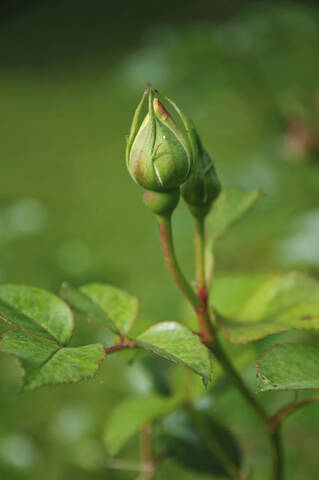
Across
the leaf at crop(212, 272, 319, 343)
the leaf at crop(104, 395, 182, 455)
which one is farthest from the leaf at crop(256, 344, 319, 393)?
the leaf at crop(104, 395, 182, 455)

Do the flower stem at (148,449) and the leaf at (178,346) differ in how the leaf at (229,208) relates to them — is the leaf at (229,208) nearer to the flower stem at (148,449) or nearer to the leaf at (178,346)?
the leaf at (178,346)

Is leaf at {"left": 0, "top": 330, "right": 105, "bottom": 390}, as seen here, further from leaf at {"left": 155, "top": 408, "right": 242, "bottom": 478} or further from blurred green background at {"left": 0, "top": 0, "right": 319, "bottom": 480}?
leaf at {"left": 155, "top": 408, "right": 242, "bottom": 478}

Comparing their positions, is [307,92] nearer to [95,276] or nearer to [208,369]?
[95,276]

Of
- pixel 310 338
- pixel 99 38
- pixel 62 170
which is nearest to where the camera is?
pixel 310 338

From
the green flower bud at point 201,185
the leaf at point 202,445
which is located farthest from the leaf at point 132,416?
the green flower bud at point 201,185

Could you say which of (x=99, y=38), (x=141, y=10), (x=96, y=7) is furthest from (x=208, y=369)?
(x=96, y=7)

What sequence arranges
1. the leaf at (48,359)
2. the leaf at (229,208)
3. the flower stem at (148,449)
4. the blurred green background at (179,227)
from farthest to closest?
the blurred green background at (179,227)
the flower stem at (148,449)
the leaf at (229,208)
the leaf at (48,359)
